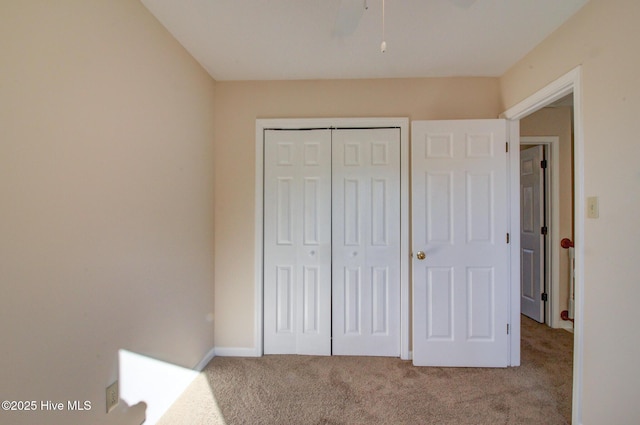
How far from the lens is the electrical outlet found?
4.30 feet

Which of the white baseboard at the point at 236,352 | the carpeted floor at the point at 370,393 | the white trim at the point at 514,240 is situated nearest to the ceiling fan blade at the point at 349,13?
the white trim at the point at 514,240

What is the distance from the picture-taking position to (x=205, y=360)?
2264 mm

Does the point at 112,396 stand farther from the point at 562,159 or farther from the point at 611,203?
the point at 562,159

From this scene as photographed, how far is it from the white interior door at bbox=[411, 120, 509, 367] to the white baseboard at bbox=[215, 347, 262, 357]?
1.40 metres

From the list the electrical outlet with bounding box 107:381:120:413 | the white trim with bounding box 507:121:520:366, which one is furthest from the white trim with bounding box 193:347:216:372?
the white trim with bounding box 507:121:520:366

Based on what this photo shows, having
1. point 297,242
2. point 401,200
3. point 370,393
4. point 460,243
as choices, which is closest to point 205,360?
point 297,242

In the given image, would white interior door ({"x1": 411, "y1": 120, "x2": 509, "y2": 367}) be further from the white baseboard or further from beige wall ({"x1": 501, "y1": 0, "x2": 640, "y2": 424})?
the white baseboard

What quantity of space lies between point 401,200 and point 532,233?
201 cm

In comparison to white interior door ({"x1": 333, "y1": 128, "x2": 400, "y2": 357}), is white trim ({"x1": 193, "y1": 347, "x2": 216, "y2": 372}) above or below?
below

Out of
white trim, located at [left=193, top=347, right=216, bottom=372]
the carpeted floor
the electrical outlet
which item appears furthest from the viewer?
white trim, located at [left=193, top=347, right=216, bottom=372]

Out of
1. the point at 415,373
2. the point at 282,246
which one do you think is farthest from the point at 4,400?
the point at 415,373

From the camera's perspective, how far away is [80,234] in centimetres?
117

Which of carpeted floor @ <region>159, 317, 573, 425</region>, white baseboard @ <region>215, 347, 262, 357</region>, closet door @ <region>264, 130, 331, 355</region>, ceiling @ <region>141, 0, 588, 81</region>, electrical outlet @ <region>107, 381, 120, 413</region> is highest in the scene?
ceiling @ <region>141, 0, 588, 81</region>

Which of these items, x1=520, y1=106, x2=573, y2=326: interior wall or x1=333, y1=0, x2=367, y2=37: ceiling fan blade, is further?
x1=520, y1=106, x2=573, y2=326: interior wall
